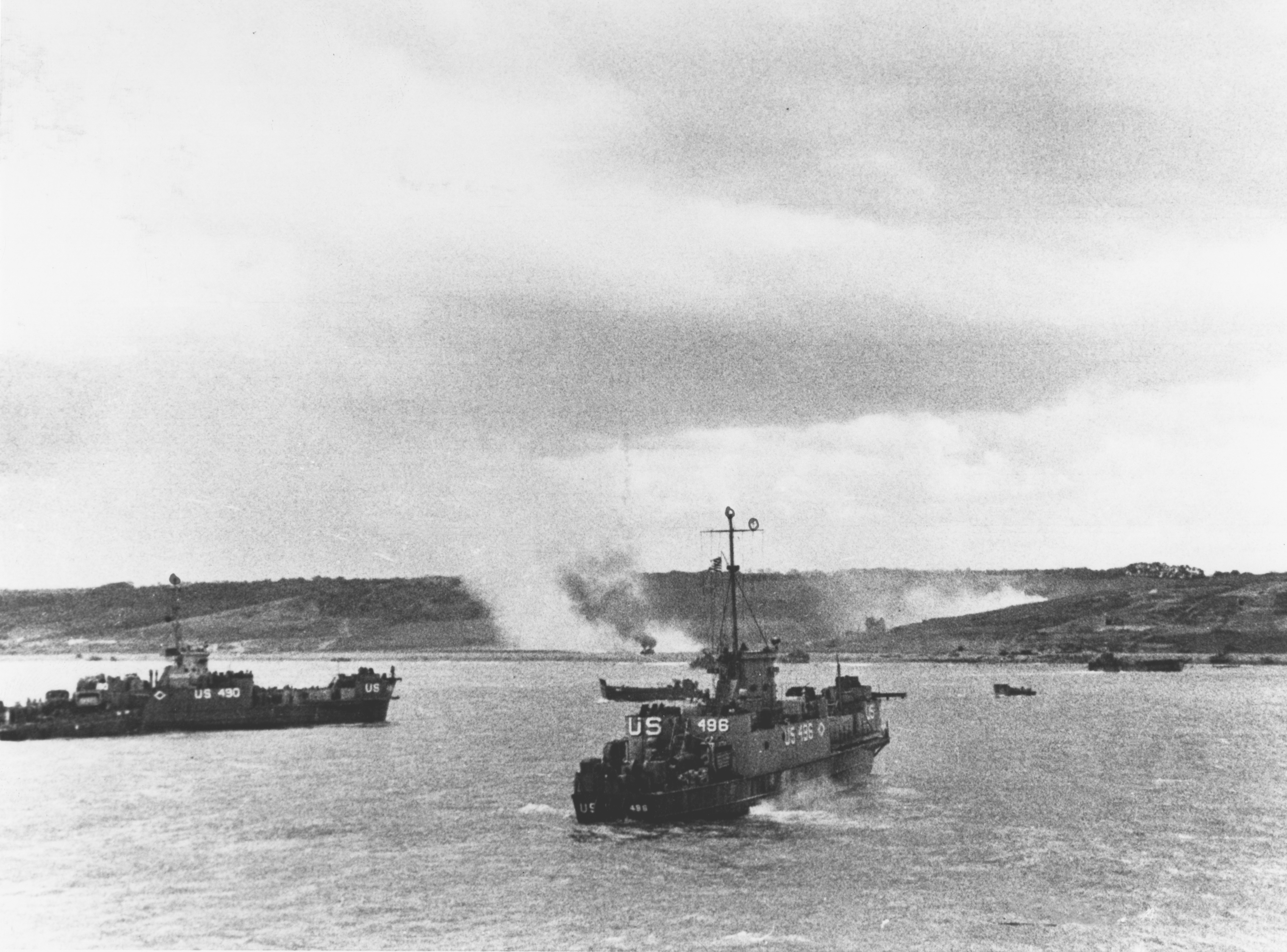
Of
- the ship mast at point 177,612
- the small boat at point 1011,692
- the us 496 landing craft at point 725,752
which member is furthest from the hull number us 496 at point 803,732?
the small boat at point 1011,692

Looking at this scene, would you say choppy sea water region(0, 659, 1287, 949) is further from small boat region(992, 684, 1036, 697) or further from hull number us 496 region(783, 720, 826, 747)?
small boat region(992, 684, 1036, 697)

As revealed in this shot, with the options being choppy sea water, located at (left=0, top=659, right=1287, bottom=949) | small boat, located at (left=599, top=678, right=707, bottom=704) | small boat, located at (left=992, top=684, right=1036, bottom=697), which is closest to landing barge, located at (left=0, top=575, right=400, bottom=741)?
choppy sea water, located at (left=0, top=659, right=1287, bottom=949)

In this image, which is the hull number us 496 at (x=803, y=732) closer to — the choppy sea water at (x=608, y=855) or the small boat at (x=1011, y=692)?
the choppy sea water at (x=608, y=855)

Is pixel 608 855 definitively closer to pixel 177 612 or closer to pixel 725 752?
pixel 725 752

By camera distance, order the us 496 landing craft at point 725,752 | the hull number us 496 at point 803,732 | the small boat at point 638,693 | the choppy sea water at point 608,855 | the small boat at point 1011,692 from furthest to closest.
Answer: the small boat at point 1011,692 → the small boat at point 638,693 → the hull number us 496 at point 803,732 → the us 496 landing craft at point 725,752 → the choppy sea water at point 608,855

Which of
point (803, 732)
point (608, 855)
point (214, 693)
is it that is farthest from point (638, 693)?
point (608, 855)

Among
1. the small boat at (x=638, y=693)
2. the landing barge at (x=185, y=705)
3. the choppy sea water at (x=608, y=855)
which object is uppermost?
the landing barge at (x=185, y=705)
